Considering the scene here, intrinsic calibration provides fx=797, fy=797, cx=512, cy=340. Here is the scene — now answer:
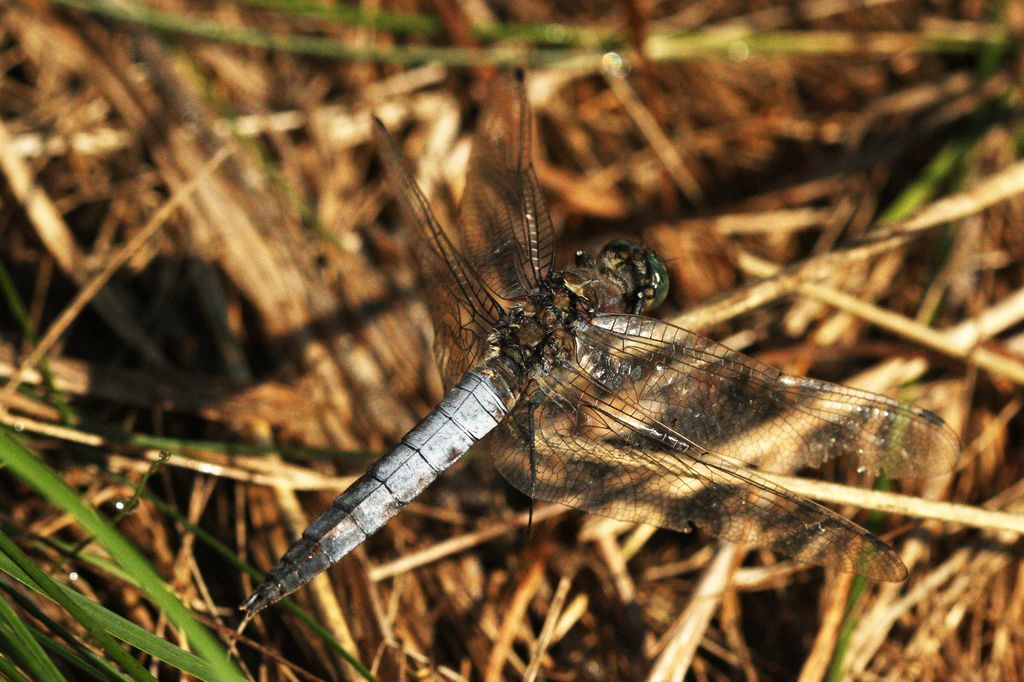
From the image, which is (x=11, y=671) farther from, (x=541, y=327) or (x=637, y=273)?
(x=637, y=273)

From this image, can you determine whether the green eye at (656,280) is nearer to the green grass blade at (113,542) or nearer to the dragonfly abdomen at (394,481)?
the dragonfly abdomen at (394,481)

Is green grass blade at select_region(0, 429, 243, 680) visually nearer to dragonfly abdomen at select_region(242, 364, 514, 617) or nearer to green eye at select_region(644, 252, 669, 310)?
dragonfly abdomen at select_region(242, 364, 514, 617)

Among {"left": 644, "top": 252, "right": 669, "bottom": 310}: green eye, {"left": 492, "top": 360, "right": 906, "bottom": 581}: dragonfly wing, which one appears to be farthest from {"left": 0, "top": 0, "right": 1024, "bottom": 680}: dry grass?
{"left": 492, "top": 360, "right": 906, "bottom": 581}: dragonfly wing

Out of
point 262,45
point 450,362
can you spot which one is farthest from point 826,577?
point 262,45

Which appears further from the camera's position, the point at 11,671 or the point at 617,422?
the point at 617,422

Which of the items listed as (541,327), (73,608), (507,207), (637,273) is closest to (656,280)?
(637,273)
